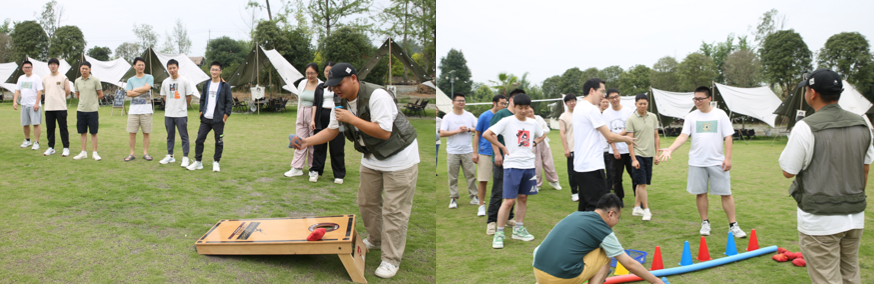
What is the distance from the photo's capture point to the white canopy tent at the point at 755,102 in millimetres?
18750

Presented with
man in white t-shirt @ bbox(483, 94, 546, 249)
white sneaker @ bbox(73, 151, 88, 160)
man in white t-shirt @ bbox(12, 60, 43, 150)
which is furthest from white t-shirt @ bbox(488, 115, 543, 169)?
man in white t-shirt @ bbox(12, 60, 43, 150)

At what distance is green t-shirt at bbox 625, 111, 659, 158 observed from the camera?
18.8 ft

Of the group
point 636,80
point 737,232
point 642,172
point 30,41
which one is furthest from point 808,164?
point 636,80

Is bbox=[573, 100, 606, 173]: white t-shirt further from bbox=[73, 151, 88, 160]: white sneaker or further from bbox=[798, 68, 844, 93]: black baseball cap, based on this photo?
bbox=[73, 151, 88, 160]: white sneaker

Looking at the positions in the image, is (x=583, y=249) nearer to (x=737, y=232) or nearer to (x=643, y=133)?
(x=737, y=232)

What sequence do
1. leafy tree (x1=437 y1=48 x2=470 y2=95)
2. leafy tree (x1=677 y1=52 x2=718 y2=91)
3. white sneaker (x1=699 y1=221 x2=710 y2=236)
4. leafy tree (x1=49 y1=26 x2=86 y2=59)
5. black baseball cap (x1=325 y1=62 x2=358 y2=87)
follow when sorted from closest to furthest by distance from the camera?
black baseball cap (x1=325 y1=62 x2=358 y2=87) < leafy tree (x1=437 y1=48 x2=470 y2=95) < white sneaker (x1=699 y1=221 x2=710 y2=236) < leafy tree (x1=49 y1=26 x2=86 y2=59) < leafy tree (x1=677 y1=52 x2=718 y2=91)

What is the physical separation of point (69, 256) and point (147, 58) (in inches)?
819

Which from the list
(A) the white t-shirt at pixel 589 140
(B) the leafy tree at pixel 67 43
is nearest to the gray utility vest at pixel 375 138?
(A) the white t-shirt at pixel 589 140

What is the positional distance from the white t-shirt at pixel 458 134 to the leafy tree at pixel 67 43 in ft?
97.9

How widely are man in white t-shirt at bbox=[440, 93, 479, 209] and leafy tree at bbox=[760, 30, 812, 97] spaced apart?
970 inches

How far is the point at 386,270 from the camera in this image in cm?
331

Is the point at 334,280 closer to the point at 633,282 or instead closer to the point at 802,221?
the point at 633,282

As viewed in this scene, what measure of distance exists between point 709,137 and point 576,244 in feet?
8.90

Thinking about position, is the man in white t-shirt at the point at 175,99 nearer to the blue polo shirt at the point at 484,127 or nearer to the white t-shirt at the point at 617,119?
the blue polo shirt at the point at 484,127
